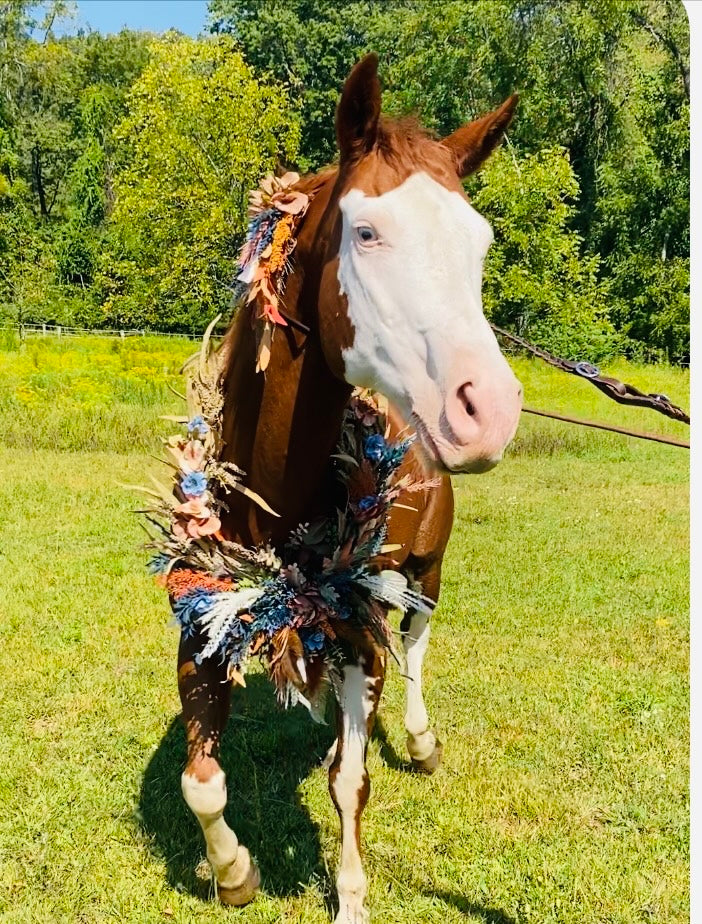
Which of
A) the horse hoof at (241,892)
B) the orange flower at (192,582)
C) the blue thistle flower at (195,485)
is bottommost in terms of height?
the horse hoof at (241,892)

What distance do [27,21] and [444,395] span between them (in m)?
46.4

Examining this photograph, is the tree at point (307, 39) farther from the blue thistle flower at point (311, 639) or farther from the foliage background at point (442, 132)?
the blue thistle flower at point (311, 639)

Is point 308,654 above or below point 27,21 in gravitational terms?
below

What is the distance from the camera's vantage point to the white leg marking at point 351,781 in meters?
2.76

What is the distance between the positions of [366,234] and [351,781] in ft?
5.97

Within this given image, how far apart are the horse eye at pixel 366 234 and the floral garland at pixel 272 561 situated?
1.70ft

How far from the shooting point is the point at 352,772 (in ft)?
9.11

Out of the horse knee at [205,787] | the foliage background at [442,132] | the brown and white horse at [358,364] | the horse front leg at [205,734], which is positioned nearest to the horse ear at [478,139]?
the brown and white horse at [358,364]

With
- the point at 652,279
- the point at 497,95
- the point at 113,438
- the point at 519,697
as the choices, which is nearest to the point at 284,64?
the point at 497,95

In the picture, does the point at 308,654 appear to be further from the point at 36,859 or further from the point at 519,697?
the point at 519,697

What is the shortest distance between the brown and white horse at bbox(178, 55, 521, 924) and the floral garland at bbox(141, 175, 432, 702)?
65 millimetres

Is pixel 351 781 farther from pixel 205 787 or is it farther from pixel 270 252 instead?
pixel 270 252

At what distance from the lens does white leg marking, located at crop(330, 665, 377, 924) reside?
276 cm

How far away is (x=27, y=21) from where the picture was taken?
39969 mm
